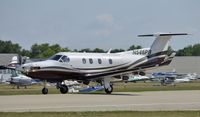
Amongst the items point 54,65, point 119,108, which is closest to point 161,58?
point 54,65

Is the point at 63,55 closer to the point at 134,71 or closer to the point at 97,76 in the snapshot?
the point at 97,76

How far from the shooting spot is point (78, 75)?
40.8 meters

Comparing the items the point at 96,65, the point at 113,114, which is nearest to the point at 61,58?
the point at 96,65

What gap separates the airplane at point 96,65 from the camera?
39281 millimetres

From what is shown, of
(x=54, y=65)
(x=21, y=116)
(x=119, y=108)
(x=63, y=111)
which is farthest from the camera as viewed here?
(x=54, y=65)

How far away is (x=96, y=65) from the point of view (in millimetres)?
41375

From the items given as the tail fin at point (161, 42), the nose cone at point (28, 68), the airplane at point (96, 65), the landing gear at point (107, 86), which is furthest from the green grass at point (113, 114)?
the tail fin at point (161, 42)

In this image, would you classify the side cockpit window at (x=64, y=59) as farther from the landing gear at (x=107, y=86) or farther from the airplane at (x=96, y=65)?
the landing gear at (x=107, y=86)

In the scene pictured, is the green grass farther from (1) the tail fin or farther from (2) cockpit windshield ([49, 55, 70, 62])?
(1) the tail fin

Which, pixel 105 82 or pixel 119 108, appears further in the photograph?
pixel 105 82

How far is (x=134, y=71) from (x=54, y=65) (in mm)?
6663

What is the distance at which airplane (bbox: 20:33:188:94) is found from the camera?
39281mm

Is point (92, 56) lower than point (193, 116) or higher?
higher

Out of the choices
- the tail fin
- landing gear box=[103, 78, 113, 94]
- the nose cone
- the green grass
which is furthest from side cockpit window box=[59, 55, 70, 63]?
the green grass
